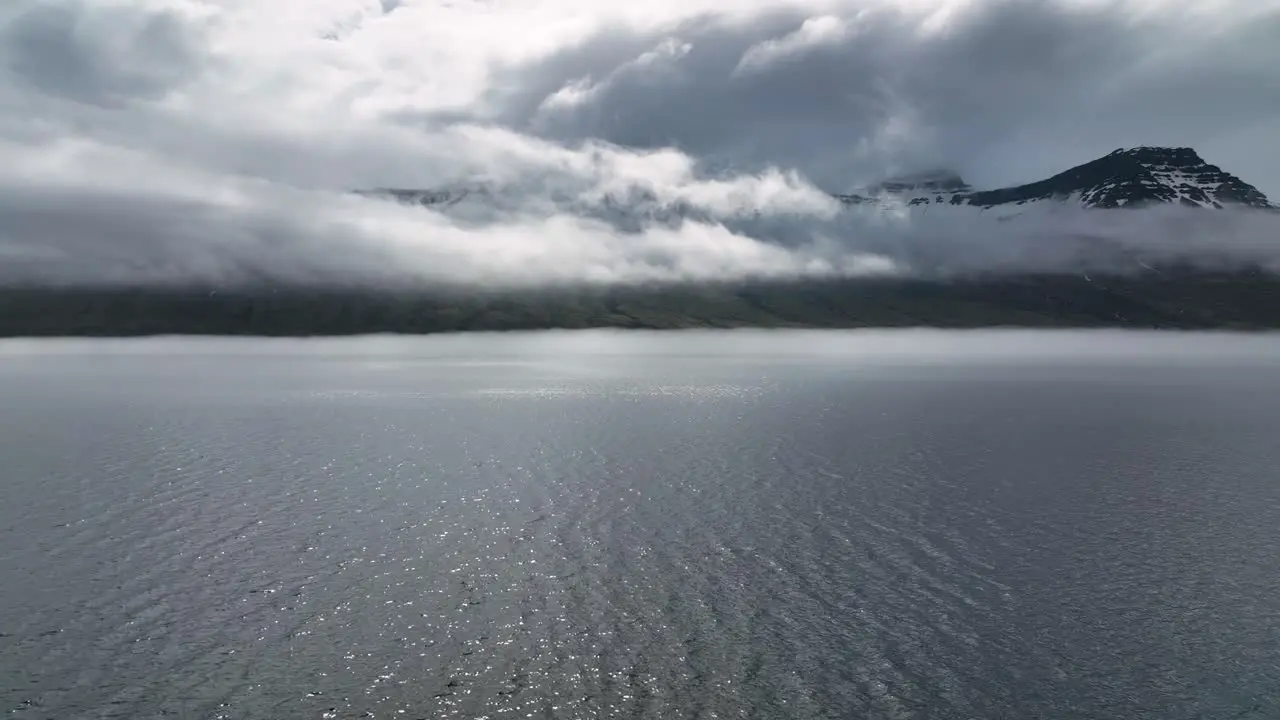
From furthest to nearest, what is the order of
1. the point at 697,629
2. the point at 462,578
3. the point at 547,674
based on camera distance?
the point at 462,578 → the point at 697,629 → the point at 547,674

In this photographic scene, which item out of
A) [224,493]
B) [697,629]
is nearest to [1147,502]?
[697,629]

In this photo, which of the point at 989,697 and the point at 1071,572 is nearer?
the point at 989,697

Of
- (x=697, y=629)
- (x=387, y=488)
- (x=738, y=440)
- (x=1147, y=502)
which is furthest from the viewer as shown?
(x=738, y=440)

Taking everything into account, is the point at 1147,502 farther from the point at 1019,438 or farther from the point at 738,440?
the point at 738,440

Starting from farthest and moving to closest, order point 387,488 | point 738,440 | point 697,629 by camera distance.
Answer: point 738,440
point 387,488
point 697,629

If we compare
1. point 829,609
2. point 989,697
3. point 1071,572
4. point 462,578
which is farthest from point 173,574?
point 1071,572

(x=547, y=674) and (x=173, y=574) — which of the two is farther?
(x=173, y=574)

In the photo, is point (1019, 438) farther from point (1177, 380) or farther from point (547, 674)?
point (1177, 380)
